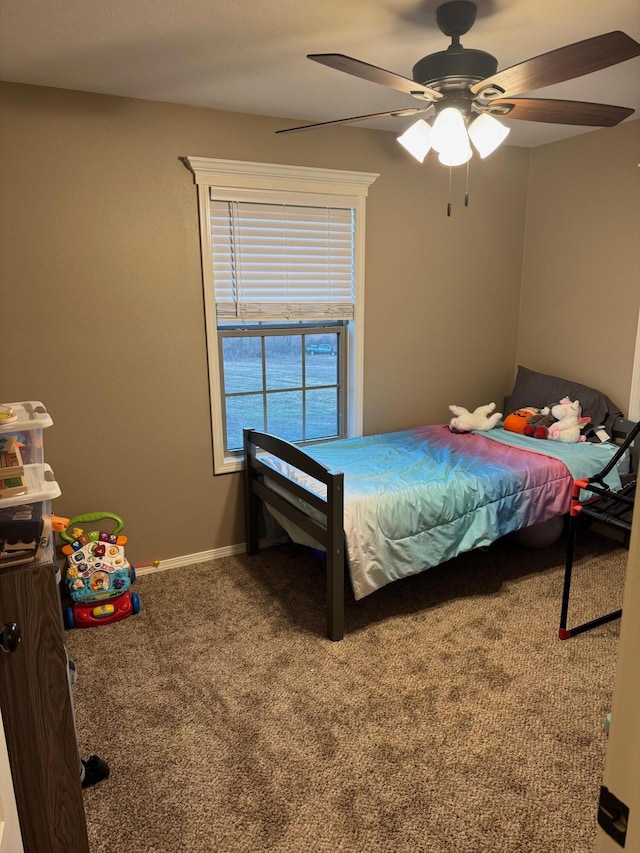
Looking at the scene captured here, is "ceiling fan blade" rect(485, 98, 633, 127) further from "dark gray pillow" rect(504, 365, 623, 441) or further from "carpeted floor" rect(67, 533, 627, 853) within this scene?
"carpeted floor" rect(67, 533, 627, 853)

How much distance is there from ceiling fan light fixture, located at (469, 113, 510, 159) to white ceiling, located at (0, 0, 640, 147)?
1.10ft

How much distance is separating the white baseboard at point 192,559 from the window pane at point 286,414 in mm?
693

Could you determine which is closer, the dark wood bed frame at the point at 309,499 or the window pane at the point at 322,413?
the dark wood bed frame at the point at 309,499

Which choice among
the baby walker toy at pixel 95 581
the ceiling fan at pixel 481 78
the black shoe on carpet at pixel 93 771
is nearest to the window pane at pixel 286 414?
the baby walker toy at pixel 95 581

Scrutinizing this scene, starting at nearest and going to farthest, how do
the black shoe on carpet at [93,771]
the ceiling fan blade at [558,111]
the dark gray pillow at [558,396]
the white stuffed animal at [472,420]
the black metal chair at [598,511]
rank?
1. the black shoe on carpet at [93,771]
2. the ceiling fan blade at [558,111]
3. the black metal chair at [598,511]
4. the dark gray pillow at [558,396]
5. the white stuffed animal at [472,420]

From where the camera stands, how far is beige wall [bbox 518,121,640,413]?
3449 millimetres

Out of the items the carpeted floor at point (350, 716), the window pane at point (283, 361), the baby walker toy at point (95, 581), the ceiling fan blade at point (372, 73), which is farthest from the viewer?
the window pane at point (283, 361)

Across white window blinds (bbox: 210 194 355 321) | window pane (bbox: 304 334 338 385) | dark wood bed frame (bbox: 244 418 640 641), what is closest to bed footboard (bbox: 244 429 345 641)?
dark wood bed frame (bbox: 244 418 640 641)

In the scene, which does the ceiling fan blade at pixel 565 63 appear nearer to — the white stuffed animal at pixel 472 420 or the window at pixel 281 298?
the window at pixel 281 298

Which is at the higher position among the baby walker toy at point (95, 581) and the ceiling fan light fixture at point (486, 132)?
the ceiling fan light fixture at point (486, 132)

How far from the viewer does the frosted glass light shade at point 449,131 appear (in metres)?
1.91

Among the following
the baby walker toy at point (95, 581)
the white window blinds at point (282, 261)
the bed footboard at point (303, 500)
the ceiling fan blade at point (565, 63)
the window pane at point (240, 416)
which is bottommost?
the baby walker toy at point (95, 581)

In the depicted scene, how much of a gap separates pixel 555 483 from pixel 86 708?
8.05ft

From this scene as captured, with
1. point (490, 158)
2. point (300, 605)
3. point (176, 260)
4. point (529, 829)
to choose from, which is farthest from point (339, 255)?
point (529, 829)
